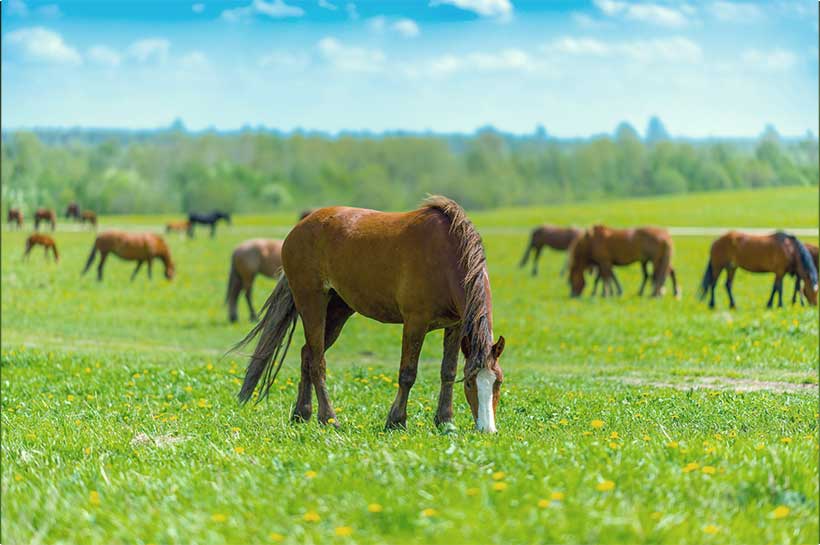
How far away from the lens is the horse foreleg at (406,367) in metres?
8.75

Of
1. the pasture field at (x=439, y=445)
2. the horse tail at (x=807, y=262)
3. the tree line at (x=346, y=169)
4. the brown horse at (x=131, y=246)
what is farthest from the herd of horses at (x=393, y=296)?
the tree line at (x=346, y=169)

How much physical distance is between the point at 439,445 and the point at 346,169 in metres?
105

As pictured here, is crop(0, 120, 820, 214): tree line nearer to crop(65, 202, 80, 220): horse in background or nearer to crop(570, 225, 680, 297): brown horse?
crop(65, 202, 80, 220): horse in background

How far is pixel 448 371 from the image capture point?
350 inches

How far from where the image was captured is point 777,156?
3925 centimetres

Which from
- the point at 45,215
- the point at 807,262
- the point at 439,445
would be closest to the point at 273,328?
the point at 439,445

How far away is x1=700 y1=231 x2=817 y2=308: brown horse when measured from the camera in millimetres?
24203

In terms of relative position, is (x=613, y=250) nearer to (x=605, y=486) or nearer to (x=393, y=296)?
(x=393, y=296)

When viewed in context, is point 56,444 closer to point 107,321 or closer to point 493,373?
point 493,373

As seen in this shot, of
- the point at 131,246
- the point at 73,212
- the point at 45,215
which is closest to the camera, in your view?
the point at 131,246

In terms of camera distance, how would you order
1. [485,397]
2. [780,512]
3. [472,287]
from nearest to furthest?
[780,512] < [485,397] < [472,287]

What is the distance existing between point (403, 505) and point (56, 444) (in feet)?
15.0

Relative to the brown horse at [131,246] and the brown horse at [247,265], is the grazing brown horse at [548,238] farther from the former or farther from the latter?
the brown horse at [247,265]

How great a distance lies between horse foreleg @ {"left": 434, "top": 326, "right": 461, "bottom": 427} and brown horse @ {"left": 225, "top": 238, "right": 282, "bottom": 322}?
727 inches
